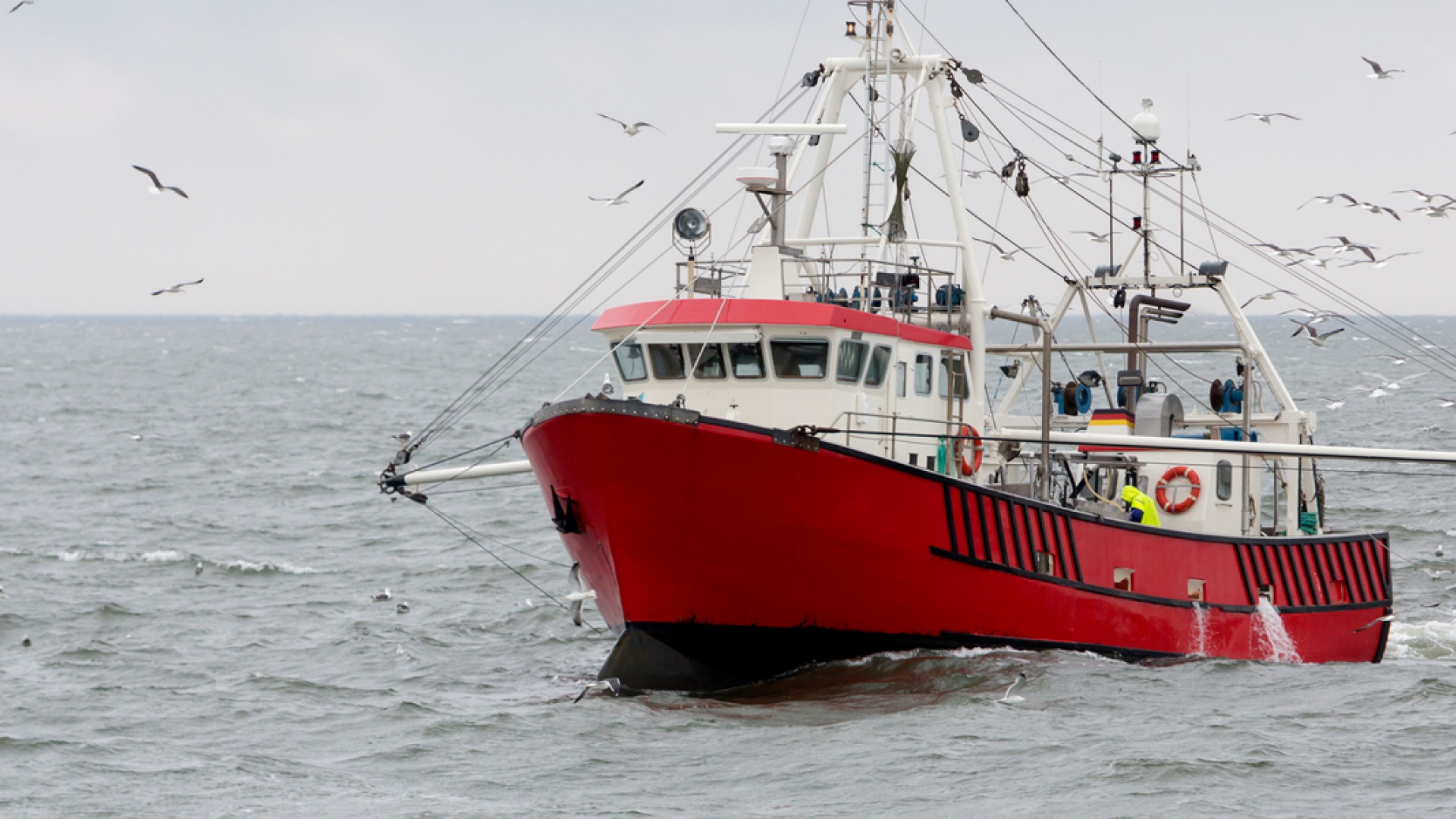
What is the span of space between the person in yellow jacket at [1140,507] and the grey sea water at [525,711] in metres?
2.03

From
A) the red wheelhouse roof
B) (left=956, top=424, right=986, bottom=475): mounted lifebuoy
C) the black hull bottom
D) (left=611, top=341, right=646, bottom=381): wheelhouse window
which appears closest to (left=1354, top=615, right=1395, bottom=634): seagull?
(left=956, top=424, right=986, bottom=475): mounted lifebuoy

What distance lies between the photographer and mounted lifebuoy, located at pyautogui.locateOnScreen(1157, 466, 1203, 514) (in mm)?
24031

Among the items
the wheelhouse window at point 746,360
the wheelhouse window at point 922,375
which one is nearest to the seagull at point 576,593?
the wheelhouse window at point 746,360

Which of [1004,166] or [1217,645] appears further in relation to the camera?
[1004,166]

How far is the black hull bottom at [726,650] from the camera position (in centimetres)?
1961

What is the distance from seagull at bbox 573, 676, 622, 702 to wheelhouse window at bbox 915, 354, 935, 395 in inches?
210

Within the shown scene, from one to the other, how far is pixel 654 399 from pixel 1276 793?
29.0ft

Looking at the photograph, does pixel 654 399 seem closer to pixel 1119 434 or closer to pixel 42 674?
pixel 1119 434

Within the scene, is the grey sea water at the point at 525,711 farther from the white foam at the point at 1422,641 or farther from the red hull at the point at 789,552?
the red hull at the point at 789,552

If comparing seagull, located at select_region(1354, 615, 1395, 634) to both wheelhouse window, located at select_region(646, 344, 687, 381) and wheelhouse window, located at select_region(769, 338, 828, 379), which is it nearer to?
wheelhouse window, located at select_region(769, 338, 828, 379)

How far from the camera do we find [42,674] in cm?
2280

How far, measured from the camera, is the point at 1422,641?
86.5 ft

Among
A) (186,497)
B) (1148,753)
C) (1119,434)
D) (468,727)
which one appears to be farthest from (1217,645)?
(186,497)

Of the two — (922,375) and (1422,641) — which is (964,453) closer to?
(922,375)
